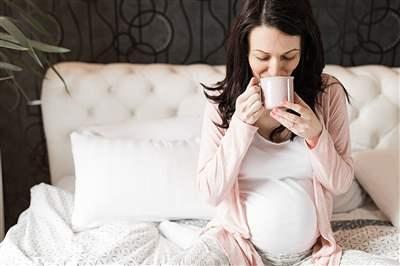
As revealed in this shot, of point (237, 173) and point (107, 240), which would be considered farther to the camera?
point (107, 240)

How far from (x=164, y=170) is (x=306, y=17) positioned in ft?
2.17

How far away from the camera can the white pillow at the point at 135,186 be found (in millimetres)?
1605

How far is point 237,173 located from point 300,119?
22 centimetres

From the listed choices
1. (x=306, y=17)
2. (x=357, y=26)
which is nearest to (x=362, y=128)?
(x=357, y=26)

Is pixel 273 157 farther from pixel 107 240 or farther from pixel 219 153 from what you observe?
pixel 107 240

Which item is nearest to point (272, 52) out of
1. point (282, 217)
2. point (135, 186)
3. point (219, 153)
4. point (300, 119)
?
point (300, 119)

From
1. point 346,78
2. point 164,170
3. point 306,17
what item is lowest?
point 164,170

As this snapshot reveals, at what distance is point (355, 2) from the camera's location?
2.06 m

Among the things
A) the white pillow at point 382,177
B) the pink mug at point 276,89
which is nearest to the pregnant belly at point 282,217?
the pink mug at point 276,89

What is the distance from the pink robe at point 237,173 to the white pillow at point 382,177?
14.4 inches

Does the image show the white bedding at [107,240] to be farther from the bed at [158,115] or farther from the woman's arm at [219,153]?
the woman's arm at [219,153]

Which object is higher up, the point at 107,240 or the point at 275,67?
the point at 275,67

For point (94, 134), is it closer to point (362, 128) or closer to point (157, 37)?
point (157, 37)

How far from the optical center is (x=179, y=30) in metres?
2.10
